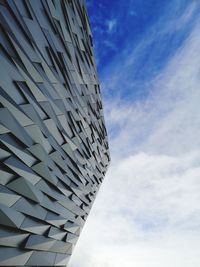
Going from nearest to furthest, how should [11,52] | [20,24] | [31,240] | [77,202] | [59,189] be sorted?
[11,52] → [20,24] → [31,240] → [59,189] → [77,202]

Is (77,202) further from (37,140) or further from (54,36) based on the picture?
(54,36)

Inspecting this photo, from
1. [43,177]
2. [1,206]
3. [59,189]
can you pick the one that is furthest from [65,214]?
[1,206]

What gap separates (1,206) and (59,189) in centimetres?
449

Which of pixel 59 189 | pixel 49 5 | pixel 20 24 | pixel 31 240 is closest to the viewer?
pixel 20 24

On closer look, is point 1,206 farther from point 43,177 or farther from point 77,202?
point 77,202

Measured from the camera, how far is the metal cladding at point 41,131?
6.72 m

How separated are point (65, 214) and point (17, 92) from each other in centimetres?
723

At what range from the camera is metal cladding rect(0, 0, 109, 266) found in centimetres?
672

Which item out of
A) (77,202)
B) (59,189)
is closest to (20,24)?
(59,189)

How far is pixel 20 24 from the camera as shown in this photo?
291 inches

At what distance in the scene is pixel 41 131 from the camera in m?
8.84

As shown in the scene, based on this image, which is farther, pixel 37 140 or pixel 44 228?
pixel 44 228

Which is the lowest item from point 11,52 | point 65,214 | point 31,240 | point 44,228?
point 31,240

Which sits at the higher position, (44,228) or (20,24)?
(20,24)
